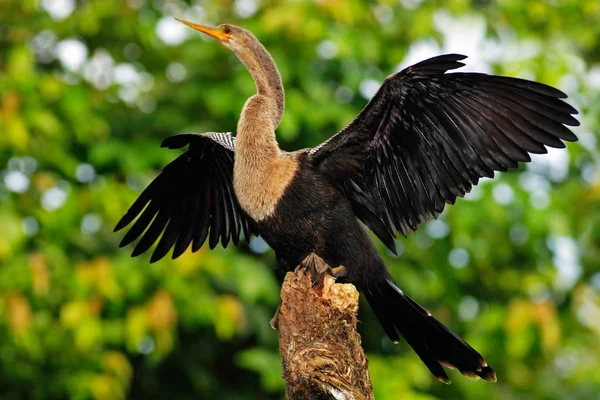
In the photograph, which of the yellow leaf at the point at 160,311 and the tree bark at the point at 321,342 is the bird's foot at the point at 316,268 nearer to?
the tree bark at the point at 321,342

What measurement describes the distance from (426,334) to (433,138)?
91cm

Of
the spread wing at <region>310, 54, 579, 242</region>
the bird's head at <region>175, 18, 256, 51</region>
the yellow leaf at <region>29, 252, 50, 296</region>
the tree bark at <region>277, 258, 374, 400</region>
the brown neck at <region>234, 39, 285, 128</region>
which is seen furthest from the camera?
the yellow leaf at <region>29, 252, 50, 296</region>

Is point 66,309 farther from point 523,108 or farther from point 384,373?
point 523,108

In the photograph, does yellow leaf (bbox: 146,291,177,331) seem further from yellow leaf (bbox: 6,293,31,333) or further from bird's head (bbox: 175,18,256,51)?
bird's head (bbox: 175,18,256,51)

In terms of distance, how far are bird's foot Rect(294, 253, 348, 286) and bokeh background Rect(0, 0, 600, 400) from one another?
263cm

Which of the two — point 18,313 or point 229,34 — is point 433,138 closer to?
point 229,34

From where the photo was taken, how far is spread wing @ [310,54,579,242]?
4.03 m

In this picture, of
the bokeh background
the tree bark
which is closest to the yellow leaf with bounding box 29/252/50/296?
the bokeh background

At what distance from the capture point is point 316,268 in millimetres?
3975

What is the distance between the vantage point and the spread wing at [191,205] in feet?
16.6

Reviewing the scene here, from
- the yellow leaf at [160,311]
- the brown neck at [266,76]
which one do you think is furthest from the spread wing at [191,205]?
the yellow leaf at [160,311]

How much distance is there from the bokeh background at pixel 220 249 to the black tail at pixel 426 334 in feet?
6.75

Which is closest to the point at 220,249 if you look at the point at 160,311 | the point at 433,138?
the point at 160,311

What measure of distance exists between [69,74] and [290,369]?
5.05 m
